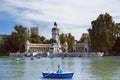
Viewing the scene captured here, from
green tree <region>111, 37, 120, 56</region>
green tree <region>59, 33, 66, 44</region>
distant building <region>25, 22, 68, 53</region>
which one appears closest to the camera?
green tree <region>111, 37, 120, 56</region>

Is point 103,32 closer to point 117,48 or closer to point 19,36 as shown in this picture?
point 117,48

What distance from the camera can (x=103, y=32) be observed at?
318 feet

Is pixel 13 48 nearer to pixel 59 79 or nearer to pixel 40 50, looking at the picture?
pixel 40 50

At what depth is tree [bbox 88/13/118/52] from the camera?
313ft

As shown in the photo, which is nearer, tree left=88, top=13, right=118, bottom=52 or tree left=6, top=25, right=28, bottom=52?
tree left=88, top=13, right=118, bottom=52

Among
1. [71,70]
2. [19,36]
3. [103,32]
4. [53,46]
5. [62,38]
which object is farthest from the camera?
[62,38]

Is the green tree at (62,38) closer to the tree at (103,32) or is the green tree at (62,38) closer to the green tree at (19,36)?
the green tree at (19,36)

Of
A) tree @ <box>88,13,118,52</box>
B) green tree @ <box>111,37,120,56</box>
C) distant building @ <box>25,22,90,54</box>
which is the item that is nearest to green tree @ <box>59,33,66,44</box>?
distant building @ <box>25,22,90,54</box>

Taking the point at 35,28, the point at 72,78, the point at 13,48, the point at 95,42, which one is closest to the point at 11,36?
the point at 13,48

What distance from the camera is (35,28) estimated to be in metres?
195

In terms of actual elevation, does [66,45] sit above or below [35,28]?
below

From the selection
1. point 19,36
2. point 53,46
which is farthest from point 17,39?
point 53,46

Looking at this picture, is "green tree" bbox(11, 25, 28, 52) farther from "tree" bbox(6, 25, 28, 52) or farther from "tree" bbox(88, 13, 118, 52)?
"tree" bbox(88, 13, 118, 52)

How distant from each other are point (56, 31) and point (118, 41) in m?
21.1
